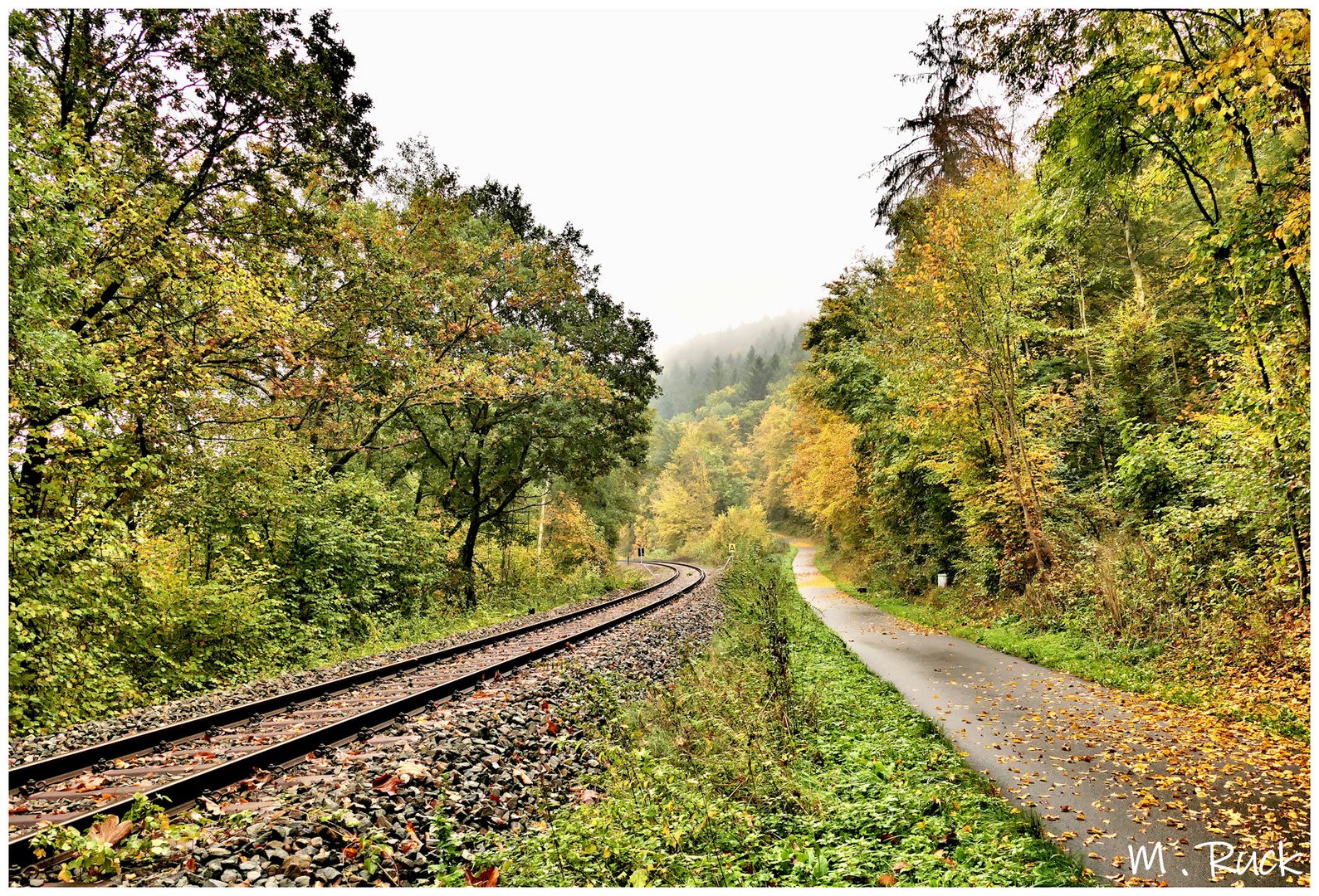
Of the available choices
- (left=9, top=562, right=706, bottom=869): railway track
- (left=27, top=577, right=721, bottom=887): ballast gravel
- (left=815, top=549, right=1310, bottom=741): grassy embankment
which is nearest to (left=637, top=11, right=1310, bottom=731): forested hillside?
(left=815, top=549, right=1310, bottom=741): grassy embankment

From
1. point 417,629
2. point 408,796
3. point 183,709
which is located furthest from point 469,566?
point 408,796

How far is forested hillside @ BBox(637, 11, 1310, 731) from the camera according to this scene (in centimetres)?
567

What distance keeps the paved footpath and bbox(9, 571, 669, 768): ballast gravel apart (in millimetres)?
8309

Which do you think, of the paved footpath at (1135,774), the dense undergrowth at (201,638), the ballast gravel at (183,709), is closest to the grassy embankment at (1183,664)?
the paved footpath at (1135,774)

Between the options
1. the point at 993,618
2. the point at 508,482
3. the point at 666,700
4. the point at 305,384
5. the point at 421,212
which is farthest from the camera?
the point at 508,482

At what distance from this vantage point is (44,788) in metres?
4.51

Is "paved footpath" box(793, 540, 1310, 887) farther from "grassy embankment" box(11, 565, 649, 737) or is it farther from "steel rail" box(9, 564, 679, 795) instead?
"grassy embankment" box(11, 565, 649, 737)

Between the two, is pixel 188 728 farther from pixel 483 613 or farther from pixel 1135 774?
pixel 483 613

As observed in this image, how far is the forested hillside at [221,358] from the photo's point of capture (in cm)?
665

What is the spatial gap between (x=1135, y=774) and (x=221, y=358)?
12.7 metres

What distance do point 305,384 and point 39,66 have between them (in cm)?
559

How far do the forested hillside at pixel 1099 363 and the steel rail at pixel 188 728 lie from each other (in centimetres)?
1015

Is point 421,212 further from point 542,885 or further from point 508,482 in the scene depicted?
point 542,885

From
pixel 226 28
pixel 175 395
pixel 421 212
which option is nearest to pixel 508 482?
pixel 421 212
